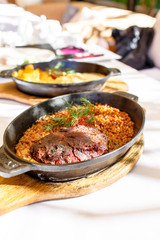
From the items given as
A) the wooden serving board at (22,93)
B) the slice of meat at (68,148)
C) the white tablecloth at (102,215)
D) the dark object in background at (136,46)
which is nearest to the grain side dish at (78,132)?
the slice of meat at (68,148)

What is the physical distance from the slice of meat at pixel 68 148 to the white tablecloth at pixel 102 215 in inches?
4.4

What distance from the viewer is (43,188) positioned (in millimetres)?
678

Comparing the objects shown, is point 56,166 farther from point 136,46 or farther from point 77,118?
point 136,46

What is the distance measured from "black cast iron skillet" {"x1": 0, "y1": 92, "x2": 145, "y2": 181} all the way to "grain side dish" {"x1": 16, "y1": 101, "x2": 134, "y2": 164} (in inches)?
1.1

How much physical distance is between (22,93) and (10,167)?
0.82 meters

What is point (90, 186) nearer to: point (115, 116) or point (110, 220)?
point (110, 220)

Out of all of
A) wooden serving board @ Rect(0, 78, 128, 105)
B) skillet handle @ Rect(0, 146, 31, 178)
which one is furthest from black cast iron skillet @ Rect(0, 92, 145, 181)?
wooden serving board @ Rect(0, 78, 128, 105)

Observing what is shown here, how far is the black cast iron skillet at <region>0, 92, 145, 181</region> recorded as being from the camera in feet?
2.00

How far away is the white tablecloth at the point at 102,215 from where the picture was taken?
584 mm

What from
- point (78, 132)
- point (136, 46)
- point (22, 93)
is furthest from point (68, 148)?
point (136, 46)

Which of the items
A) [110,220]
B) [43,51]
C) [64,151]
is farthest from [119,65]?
[110,220]

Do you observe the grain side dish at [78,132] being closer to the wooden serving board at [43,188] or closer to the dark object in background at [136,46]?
the wooden serving board at [43,188]

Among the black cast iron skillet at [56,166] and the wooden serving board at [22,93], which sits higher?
the black cast iron skillet at [56,166]

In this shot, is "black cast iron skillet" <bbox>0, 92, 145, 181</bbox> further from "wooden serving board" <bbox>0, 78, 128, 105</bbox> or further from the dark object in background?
the dark object in background
